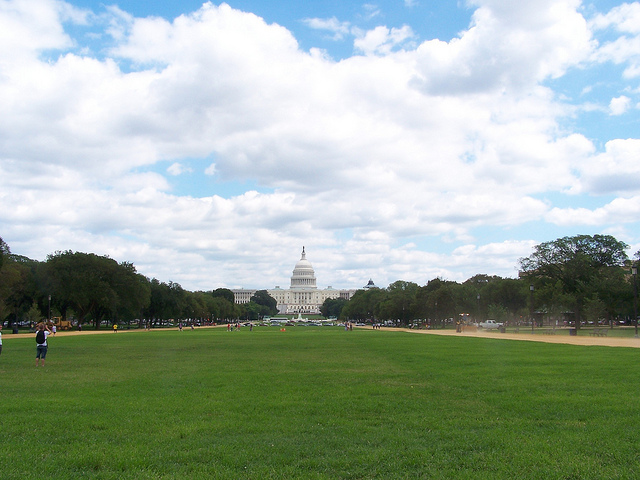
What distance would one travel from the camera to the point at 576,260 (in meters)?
75.0

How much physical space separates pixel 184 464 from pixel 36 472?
1.97 meters

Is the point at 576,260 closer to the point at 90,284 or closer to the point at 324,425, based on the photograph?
the point at 90,284

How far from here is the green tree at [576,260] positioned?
74.2 m

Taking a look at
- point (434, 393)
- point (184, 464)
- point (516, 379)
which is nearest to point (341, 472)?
point (184, 464)

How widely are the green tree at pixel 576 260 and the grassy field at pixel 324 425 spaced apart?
59.0 metres

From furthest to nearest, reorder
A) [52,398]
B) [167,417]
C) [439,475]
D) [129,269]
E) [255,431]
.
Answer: [129,269]
[52,398]
[167,417]
[255,431]
[439,475]

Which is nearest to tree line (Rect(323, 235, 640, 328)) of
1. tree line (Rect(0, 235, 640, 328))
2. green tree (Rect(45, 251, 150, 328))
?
tree line (Rect(0, 235, 640, 328))

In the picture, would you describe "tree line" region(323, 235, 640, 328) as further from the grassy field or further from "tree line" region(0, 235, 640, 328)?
the grassy field

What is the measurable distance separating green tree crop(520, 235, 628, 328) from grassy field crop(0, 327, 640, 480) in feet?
193

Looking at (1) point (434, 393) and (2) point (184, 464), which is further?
(1) point (434, 393)

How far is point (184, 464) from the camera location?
27.6ft

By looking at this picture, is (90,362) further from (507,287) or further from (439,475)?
(507,287)

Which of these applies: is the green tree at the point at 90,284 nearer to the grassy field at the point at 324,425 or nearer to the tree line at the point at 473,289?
the tree line at the point at 473,289

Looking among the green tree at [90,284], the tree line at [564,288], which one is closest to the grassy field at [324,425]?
the tree line at [564,288]
